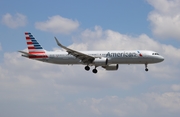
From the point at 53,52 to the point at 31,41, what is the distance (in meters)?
9.34

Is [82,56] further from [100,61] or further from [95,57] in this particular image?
[100,61]

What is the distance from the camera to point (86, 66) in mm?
85250

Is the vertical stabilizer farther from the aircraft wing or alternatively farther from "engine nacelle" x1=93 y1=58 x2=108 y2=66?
"engine nacelle" x1=93 y1=58 x2=108 y2=66

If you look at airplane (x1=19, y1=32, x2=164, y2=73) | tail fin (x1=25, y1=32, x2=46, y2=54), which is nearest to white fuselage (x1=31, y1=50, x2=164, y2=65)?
airplane (x1=19, y1=32, x2=164, y2=73)

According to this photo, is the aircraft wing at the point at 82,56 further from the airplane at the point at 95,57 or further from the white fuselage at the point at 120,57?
the white fuselage at the point at 120,57

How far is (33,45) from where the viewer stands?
91.1 m

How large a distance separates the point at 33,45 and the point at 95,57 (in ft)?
54.9

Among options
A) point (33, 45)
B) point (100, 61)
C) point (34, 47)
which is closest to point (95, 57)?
point (100, 61)

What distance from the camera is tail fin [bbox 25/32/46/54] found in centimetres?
8908

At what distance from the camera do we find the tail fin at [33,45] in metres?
89.1

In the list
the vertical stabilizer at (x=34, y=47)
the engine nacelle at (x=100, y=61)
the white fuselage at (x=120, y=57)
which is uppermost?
the vertical stabilizer at (x=34, y=47)

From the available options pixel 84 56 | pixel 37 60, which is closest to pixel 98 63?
pixel 84 56

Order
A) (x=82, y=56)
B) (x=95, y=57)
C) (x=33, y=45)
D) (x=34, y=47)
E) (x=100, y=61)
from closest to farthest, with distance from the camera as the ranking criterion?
(x=100, y=61)
(x=82, y=56)
(x=95, y=57)
(x=34, y=47)
(x=33, y=45)

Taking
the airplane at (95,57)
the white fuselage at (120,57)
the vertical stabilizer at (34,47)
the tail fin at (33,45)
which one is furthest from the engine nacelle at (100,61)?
the tail fin at (33,45)
